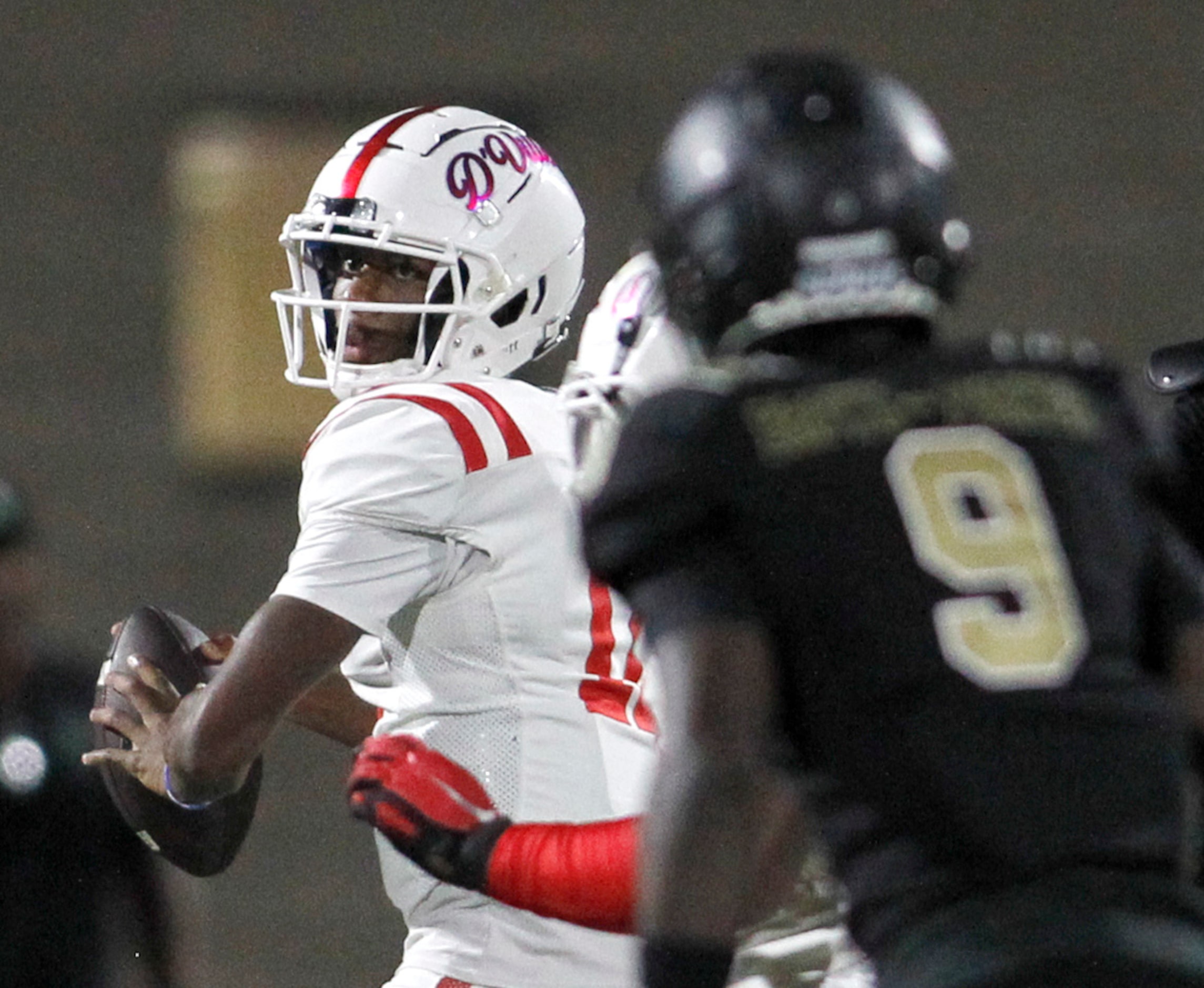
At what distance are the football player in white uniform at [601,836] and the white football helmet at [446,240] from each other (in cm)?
23

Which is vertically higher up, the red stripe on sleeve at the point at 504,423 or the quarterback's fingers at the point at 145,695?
the red stripe on sleeve at the point at 504,423

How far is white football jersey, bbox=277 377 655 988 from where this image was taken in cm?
234

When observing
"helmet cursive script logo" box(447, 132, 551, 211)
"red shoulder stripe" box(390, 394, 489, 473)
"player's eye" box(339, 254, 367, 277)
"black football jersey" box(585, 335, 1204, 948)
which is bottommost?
"black football jersey" box(585, 335, 1204, 948)

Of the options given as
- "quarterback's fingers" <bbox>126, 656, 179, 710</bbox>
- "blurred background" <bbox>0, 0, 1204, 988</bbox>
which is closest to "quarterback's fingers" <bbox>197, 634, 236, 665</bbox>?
"quarterback's fingers" <bbox>126, 656, 179, 710</bbox>

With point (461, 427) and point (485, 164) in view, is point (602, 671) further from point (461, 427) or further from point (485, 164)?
point (485, 164)

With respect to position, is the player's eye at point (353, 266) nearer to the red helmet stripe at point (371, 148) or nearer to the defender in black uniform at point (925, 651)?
the red helmet stripe at point (371, 148)

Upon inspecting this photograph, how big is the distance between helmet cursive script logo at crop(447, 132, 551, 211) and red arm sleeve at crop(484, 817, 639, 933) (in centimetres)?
110

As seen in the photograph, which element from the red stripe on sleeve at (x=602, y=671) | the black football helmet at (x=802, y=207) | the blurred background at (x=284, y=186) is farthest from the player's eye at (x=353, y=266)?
the blurred background at (x=284, y=186)

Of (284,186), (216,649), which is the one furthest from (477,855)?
(284,186)

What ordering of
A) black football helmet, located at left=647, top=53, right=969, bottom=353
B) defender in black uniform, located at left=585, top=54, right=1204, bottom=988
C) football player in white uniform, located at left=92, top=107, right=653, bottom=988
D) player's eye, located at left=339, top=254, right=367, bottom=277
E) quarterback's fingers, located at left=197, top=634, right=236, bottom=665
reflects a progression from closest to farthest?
defender in black uniform, located at left=585, top=54, right=1204, bottom=988, black football helmet, located at left=647, top=53, right=969, bottom=353, football player in white uniform, located at left=92, top=107, right=653, bottom=988, quarterback's fingers, located at left=197, top=634, right=236, bottom=665, player's eye, located at left=339, top=254, right=367, bottom=277

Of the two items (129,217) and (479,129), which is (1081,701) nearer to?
(479,129)

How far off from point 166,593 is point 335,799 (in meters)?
0.68

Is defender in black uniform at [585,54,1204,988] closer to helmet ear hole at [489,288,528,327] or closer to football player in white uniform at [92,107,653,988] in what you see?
football player in white uniform at [92,107,653,988]

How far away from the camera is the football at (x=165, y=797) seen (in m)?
2.56
